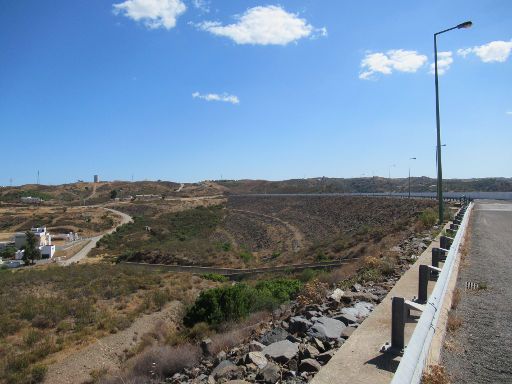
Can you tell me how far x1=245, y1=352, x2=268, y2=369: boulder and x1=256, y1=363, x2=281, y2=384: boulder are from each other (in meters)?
0.31

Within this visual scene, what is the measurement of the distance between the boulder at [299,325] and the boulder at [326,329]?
0.71 ft

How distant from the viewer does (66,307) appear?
23.9 metres

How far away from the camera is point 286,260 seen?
37219 mm

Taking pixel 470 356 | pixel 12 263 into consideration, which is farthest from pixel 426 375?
pixel 12 263

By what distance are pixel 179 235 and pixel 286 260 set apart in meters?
38.7

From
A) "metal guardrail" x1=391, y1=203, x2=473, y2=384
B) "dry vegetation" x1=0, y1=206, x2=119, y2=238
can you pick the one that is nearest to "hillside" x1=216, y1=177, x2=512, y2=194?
"dry vegetation" x1=0, y1=206, x2=119, y2=238

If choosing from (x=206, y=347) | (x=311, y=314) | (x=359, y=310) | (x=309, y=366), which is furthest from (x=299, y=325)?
(x=206, y=347)

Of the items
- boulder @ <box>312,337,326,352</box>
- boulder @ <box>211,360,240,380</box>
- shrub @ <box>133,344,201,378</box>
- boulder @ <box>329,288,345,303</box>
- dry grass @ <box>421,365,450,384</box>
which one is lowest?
shrub @ <box>133,344,201,378</box>

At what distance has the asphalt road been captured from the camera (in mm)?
4855

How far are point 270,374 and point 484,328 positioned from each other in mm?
3445

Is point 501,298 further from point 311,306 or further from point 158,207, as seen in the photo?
point 158,207

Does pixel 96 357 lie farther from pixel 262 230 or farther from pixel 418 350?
pixel 262 230

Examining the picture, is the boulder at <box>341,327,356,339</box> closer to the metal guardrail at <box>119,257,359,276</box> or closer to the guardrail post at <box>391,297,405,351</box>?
the guardrail post at <box>391,297,405,351</box>

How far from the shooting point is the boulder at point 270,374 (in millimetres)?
5359
